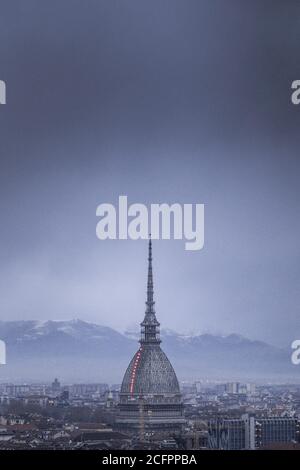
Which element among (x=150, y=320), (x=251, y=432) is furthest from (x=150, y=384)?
(x=150, y=320)

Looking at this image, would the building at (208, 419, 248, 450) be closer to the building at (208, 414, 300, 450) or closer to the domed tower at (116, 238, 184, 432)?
the building at (208, 414, 300, 450)

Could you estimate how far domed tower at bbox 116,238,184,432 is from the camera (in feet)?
34.2

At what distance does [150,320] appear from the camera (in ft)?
33.6

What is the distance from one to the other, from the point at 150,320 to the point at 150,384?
3326mm

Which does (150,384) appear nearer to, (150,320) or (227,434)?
(227,434)

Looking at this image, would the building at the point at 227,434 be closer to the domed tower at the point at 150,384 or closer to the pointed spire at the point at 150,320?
the domed tower at the point at 150,384

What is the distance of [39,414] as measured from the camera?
35.4 ft

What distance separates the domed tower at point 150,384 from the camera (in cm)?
1041

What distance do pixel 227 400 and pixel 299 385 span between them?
109 cm

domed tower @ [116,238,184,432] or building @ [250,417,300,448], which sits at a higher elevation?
domed tower @ [116,238,184,432]

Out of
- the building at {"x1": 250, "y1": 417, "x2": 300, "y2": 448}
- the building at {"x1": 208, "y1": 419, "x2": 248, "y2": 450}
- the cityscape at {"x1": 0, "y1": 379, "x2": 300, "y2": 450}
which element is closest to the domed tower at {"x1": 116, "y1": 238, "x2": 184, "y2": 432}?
the cityscape at {"x1": 0, "y1": 379, "x2": 300, "y2": 450}
